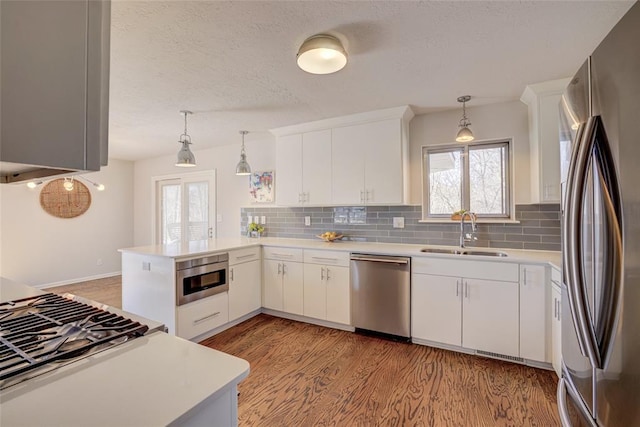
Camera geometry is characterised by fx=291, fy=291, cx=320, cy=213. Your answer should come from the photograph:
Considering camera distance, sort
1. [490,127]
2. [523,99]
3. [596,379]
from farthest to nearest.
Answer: [490,127] < [523,99] < [596,379]

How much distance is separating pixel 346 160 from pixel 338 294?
1.45 m

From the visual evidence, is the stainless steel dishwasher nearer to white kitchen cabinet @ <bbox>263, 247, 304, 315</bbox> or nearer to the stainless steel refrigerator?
white kitchen cabinet @ <bbox>263, 247, 304, 315</bbox>

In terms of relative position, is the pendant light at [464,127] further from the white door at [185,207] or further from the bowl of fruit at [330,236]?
the white door at [185,207]

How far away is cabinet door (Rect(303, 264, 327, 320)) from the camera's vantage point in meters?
3.09

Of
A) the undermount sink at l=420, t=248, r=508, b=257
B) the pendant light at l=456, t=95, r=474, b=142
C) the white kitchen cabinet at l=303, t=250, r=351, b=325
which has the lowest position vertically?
the white kitchen cabinet at l=303, t=250, r=351, b=325

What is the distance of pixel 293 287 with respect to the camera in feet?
10.7

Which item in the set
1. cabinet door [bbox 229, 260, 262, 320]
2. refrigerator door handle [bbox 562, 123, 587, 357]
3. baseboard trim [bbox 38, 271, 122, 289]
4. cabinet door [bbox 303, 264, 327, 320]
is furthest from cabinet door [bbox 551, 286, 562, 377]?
baseboard trim [bbox 38, 271, 122, 289]

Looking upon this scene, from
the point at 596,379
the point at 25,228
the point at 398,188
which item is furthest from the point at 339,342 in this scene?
the point at 25,228

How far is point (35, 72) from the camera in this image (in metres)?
0.57

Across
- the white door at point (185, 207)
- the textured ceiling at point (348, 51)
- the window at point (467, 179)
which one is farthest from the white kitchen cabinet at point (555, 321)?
the white door at point (185, 207)

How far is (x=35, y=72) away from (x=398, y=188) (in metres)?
2.76

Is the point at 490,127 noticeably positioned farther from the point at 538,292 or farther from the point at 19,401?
the point at 19,401

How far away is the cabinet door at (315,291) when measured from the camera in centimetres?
309

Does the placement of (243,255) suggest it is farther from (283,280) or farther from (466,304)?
(466,304)
